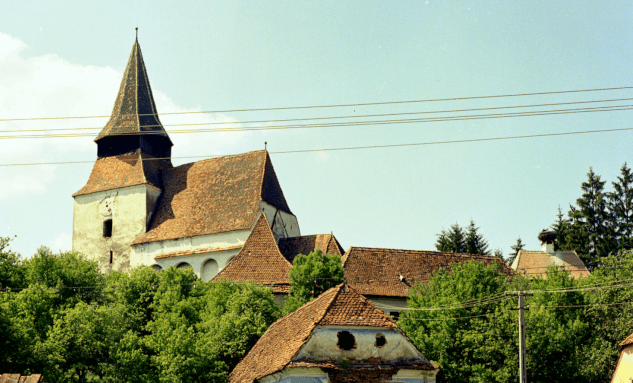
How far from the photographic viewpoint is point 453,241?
6950 centimetres

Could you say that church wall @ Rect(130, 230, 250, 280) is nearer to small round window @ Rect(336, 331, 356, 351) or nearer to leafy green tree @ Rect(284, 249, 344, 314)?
leafy green tree @ Rect(284, 249, 344, 314)

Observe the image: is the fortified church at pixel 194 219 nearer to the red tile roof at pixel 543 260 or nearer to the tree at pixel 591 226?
the red tile roof at pixel 543 260

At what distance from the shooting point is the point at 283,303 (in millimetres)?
40156

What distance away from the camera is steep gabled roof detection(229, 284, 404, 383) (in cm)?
2194

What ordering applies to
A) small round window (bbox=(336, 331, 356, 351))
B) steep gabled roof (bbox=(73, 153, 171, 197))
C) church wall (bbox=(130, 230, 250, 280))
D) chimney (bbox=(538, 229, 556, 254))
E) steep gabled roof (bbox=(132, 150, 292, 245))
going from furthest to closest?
chimney (bbox=(538, 229, 556, 254)), steep gabled roof (bbox=(73, 153, 171, 197)), steep gabled roof (bbox=(132, 150, 292, 245)), church wall (bbox=(130, 230, 250, 280)), small round window (bbox=(336, 331, 356, 351))

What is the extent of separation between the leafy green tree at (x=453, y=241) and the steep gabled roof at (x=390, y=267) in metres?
23.1

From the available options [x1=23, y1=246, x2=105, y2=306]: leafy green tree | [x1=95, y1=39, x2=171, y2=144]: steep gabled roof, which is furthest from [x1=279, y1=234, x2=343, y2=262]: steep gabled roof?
[x1=95, y1=39, x2=171, y2=144]: steep gabled roof

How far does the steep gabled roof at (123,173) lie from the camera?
183 ft

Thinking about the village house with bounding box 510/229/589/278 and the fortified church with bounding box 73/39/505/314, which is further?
the village house with bounding box 510/229/589/278

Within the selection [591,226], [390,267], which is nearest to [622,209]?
[591,226]

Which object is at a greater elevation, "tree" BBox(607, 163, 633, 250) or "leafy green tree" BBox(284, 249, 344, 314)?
"tree" BBox(607, 163, 633, 250)

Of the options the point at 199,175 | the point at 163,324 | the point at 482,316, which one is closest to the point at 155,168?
the point at 199,175

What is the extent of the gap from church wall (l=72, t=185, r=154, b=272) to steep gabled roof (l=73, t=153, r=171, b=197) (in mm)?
470

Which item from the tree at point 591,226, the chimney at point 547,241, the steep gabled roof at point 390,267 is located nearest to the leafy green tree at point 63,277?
the steep gabled roof at point 390,267
